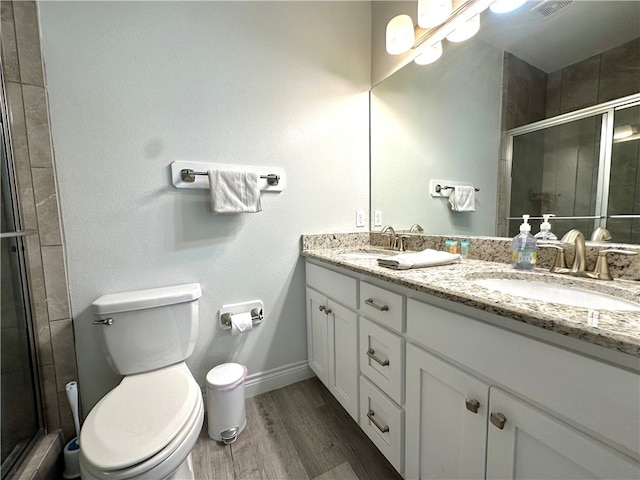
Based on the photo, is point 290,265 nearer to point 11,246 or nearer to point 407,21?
point 11,246

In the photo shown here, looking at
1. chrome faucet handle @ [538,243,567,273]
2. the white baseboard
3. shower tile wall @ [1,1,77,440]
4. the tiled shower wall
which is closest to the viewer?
the tiled shower wall

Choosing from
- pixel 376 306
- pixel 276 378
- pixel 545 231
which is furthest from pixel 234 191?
pixel 545 231

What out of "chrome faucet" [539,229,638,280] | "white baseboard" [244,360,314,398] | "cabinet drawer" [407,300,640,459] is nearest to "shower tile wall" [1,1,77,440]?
"white baseboard" [244,360,314,398]

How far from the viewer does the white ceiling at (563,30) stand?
84 cm

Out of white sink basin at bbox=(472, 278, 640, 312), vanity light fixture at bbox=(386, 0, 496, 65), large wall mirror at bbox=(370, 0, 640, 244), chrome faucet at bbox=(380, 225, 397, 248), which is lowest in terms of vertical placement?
white sink basin at bbox=(472, 278, 640, 312)

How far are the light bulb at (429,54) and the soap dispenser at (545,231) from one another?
103 centimetres

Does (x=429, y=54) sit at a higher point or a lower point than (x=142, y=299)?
higher

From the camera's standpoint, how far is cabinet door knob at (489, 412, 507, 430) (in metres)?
0.61

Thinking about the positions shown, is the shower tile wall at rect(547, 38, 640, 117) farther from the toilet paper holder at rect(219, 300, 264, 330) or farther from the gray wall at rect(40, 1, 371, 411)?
the toilet paper holder at rect(219, 300, 264, 330)

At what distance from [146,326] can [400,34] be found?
195 centimetres

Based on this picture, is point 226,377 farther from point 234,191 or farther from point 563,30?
point 563,30

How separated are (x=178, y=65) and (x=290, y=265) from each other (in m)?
1.19

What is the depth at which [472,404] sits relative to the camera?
673 millimetres

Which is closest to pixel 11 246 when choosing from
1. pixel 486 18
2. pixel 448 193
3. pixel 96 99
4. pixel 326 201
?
pixel 96 99
